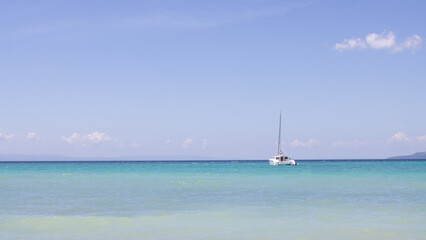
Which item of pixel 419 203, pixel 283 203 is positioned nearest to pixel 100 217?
pixel 283 203

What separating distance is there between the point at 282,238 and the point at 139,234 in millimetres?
4782

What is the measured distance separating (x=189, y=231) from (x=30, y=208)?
10635mm

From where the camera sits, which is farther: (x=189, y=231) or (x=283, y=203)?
(x=283, y=203)

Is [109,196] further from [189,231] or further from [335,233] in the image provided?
[335,233]

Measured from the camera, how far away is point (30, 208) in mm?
21969

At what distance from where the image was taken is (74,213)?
1988 cm

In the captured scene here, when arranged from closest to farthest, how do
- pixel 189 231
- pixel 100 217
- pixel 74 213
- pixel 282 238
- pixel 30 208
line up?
pixel 282 238 → pixel 189 231 → pixel 100 217 → pixel 74 213 → pixel 30 208

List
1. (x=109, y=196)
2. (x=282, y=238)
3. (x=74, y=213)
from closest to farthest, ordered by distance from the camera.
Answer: (x=282, y=238)
(x=74, y=213)
(x=109, y=196)

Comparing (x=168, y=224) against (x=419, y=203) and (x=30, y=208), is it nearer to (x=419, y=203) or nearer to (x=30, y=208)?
(x=30, y=208)

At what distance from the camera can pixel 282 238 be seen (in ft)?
46.7

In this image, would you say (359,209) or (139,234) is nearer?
(139,234)

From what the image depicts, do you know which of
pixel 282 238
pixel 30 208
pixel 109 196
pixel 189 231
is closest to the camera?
pixel 282 238

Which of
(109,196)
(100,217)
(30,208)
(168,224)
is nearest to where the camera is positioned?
(168,224)

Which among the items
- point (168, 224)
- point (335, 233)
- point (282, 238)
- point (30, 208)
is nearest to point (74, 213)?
point (30, 208)
